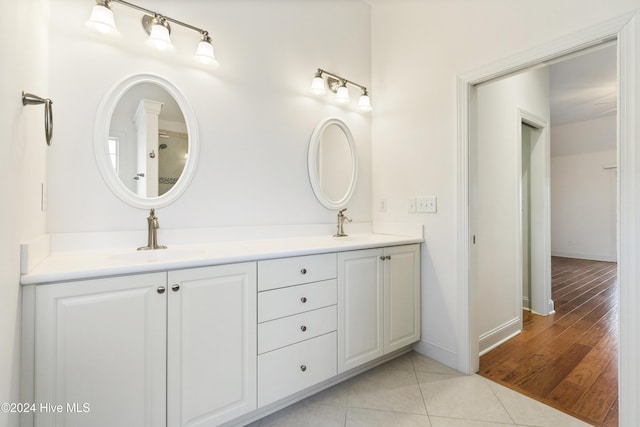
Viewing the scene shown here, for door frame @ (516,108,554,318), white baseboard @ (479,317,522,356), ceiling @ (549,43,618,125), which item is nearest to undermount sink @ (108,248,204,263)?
white baseboard @ (479,317,522,356)

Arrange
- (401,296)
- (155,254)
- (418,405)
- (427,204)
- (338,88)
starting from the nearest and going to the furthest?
(155,254)
(418,405)
(401,296)
(427,204)
(338,88)

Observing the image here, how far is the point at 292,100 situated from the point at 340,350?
1723 millimetres

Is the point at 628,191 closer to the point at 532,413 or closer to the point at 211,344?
the point at 532,413

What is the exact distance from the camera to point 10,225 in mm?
860

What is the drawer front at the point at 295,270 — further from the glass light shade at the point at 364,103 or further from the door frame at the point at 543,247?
the door frame at the point at 543,247

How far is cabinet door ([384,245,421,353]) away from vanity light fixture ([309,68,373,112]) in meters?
1.24

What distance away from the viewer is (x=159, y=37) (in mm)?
1522

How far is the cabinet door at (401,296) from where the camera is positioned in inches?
76.4

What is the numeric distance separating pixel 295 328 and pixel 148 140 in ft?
4.32

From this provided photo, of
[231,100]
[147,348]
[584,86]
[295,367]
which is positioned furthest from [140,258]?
[584,86]

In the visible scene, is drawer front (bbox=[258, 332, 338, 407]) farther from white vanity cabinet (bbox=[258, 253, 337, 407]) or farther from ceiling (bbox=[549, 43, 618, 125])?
ceiling (bbox=[549, 43, 618, 125])

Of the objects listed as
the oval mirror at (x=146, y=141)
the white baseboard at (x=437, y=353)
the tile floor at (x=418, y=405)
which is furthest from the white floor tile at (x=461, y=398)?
the oval mirror at (x=146, y=141)

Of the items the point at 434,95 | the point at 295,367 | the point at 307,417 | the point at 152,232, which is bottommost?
the point at 307,417

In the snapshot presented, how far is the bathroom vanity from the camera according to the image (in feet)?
3.27
